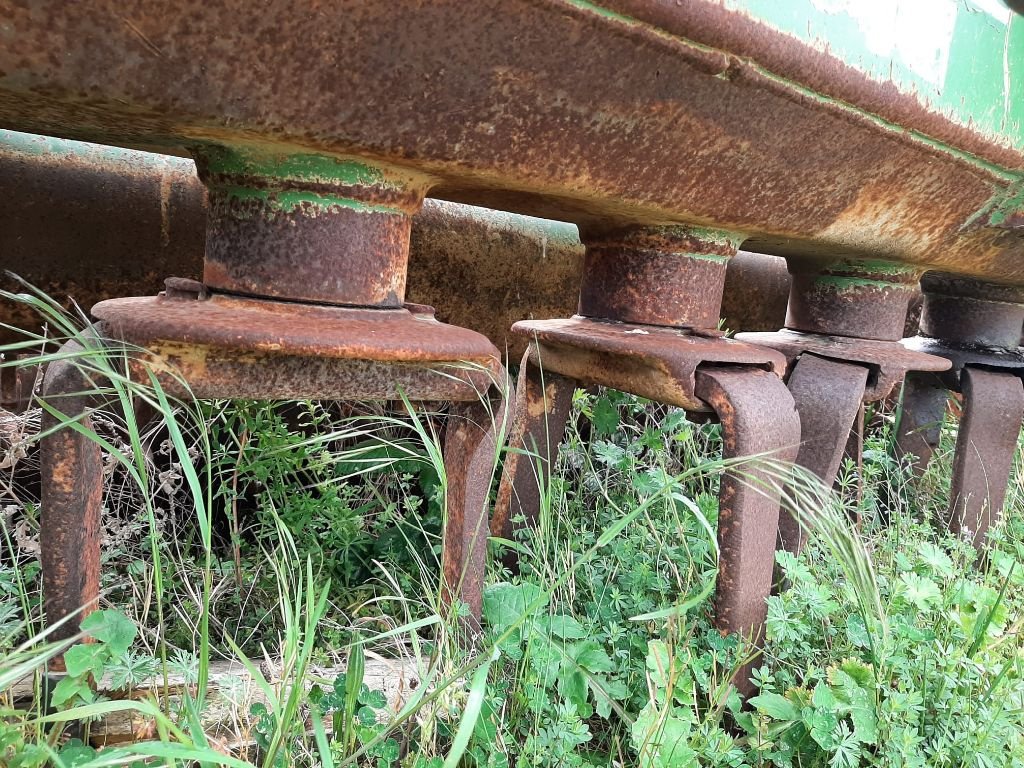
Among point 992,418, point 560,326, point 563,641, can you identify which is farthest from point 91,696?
point 992,418

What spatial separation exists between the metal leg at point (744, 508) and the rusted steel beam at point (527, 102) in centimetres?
29

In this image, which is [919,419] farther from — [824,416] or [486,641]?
[486,641]

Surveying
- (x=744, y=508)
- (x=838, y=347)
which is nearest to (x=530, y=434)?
(x=744, y=508)

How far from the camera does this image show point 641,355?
1.38 meters

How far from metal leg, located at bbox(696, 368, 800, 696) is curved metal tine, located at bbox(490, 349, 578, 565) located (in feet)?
1.31

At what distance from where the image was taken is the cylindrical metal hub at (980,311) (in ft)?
7.49

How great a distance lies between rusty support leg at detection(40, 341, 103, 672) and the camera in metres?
0.98

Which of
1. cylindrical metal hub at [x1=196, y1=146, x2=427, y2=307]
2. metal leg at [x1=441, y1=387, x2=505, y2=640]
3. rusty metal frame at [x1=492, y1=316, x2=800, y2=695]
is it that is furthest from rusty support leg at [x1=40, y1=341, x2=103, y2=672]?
rusty metal frame at [x1=492, y1=316, x2=800, y2=695]

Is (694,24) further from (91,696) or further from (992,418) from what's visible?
(992,418)

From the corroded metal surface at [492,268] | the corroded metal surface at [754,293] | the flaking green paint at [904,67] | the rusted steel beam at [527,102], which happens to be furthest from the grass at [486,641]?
the corroded metal surface at [754,293]

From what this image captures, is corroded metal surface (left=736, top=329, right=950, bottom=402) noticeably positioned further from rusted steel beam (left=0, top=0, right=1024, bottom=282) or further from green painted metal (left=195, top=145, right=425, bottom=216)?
green painted metal (left=195, top=145, right=425, bottom=216)

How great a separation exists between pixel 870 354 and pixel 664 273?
0.64 m

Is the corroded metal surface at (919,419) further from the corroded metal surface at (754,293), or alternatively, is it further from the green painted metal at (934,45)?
the green painted metal at (934,45)

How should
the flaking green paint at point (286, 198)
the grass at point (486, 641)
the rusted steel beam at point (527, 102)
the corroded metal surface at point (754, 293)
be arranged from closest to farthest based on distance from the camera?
the rusted steel beam at point (527, 102)
the grass at point (486, 641)
the flaking green paint at point (286, 198)
the corroded metal surface at point (754, 293)
